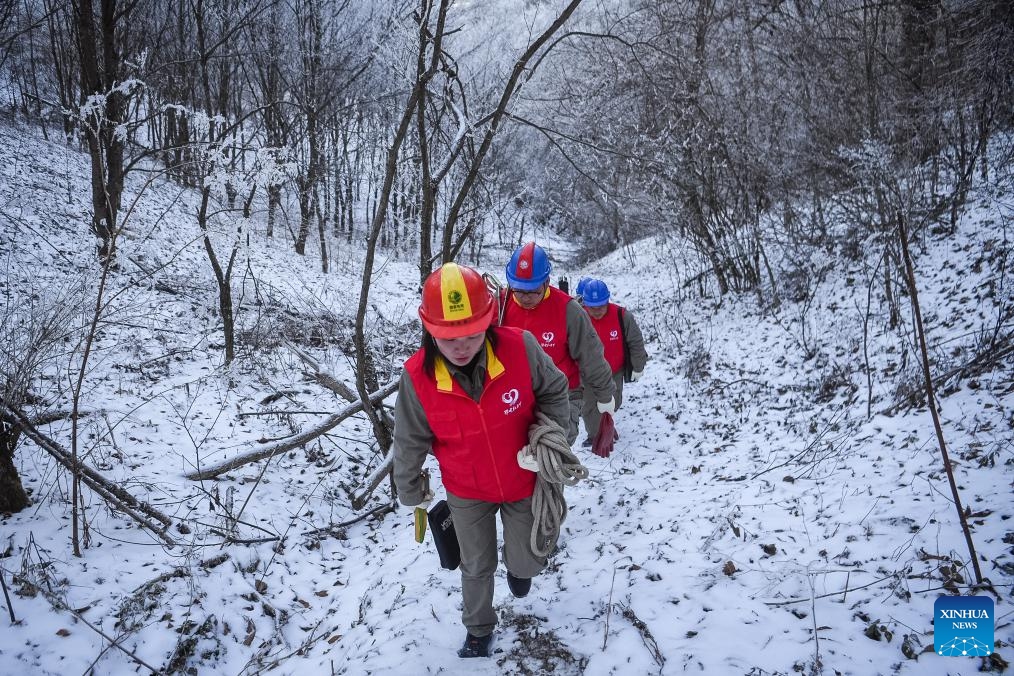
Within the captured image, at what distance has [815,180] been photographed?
808 cm

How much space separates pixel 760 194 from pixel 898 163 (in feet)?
6.64

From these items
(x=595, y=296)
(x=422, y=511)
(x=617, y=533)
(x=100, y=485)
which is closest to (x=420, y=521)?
(x=422, y=511)

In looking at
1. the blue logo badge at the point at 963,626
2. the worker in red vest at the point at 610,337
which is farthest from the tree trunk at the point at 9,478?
the blue logo badge at the point at 963,626

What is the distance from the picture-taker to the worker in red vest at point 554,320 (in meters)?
3.91

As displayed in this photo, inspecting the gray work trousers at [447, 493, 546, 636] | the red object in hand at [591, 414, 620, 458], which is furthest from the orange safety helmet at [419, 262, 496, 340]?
the red object in hand at [591, 414, 620, 458]

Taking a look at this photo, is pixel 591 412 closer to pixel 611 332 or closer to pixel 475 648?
pixel 611 332

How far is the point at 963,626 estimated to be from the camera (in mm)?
2154

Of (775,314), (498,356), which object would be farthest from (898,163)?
(498,356)

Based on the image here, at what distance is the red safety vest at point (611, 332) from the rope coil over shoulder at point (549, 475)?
2947mm

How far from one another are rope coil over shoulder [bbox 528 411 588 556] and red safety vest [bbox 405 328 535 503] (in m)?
0.10

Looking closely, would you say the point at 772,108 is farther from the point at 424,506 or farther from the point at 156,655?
the point at 156,655

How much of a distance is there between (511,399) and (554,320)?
1.72m

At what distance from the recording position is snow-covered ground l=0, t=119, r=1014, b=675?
2.58 m

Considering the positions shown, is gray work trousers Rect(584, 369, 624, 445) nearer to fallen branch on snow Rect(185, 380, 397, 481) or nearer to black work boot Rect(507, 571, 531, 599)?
fallen branch on snow Rect(185, 380, 397, 481)
